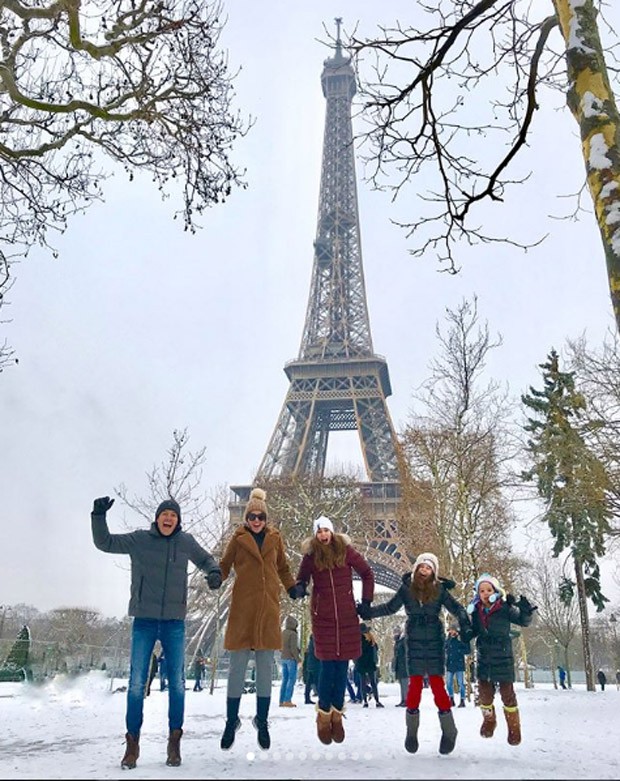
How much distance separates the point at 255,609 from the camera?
4.38m

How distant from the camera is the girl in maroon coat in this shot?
439cm

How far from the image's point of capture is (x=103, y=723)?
A: 6.38m

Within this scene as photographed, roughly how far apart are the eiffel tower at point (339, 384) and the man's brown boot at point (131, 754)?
86.8 ft

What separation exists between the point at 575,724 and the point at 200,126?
7199mm

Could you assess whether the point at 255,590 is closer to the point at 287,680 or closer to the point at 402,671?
the point at 287,680

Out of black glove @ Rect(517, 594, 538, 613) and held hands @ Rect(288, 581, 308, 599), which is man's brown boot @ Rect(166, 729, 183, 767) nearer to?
held hands @ Rect(288, 581, 308, 599)

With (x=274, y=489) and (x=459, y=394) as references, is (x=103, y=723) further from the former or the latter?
(x=274, y=489)

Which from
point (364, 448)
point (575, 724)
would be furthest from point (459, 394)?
point (364, 448)

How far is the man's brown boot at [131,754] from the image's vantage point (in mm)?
3616

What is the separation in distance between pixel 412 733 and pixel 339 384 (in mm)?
39256

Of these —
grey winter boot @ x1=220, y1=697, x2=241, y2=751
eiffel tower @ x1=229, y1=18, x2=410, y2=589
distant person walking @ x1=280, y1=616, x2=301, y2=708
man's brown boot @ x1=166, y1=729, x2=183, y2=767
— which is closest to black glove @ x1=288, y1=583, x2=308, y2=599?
grey winter boot @ x1=220, y1=697, x2=241, y2=751

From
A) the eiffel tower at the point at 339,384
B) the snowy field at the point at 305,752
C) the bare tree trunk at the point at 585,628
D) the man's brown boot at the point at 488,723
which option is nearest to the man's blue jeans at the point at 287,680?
the snowy field at the point at 305,752

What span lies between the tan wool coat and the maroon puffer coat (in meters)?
0.20

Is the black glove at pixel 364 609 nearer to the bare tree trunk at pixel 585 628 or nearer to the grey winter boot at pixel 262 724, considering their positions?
the grey winter boot at pixel 262 724
